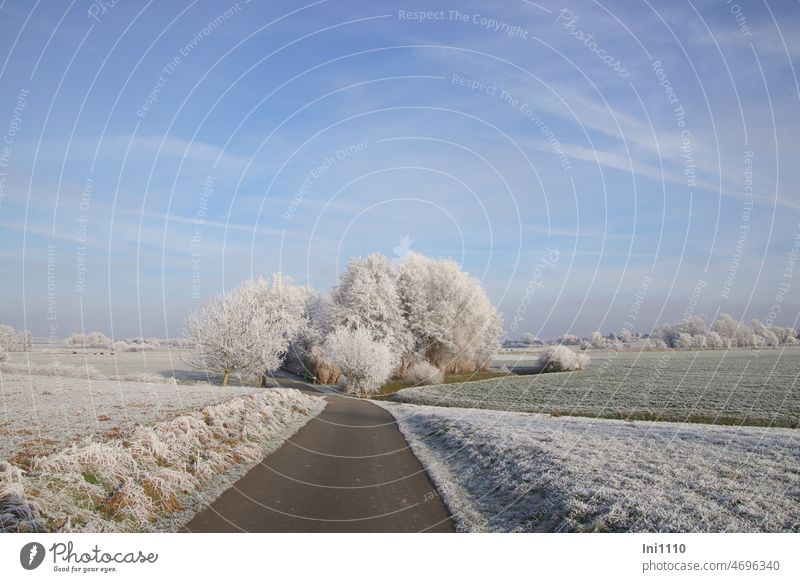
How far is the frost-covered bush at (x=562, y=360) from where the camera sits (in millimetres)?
71000

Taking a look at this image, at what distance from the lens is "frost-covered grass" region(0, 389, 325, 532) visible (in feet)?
26.9

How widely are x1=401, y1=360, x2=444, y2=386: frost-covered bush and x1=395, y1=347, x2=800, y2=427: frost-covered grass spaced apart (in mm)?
5324

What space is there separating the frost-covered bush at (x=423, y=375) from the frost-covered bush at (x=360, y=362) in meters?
7.77

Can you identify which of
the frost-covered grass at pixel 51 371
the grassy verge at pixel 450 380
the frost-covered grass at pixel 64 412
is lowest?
the grassy verge at pixel 450 380

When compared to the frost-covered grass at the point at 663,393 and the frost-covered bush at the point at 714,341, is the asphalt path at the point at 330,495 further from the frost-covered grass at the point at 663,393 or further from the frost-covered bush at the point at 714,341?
the frost-covered bush at the point at 714,341

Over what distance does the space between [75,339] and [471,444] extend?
7746 centimetres

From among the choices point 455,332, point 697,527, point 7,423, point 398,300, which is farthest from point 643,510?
point 455,332

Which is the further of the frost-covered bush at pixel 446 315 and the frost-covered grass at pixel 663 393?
the frost-covered bush at pixel 446 315

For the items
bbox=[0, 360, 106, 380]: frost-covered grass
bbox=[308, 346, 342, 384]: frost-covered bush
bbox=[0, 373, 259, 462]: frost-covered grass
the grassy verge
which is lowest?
the grassy verge

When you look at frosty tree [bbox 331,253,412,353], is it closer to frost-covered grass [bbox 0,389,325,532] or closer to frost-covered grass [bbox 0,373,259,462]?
frost-covered grass [bbox 0,373,259,462]

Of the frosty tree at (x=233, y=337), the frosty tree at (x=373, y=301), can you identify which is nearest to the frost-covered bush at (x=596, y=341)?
the frosty tree at (x=373, y=301)

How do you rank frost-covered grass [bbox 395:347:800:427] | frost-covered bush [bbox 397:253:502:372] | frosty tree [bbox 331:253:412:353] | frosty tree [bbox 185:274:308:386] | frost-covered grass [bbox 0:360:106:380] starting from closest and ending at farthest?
frost-covered grass [bbox 395:347:800:427]
frost-covered grass [bbox 0:360:106:380]
frosty tree [bbox 185:274:308:386]
frosty tree [bbox 331:253:412:353]
frost-covered bush [bbox 397:253:502:372]

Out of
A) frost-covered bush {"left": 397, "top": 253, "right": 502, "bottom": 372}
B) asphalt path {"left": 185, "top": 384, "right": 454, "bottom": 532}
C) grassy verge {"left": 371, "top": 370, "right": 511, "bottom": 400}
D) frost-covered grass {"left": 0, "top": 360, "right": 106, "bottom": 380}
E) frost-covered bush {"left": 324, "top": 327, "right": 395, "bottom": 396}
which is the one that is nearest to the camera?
asphalt path {"left": 185, "top": 384, "right": 454, "bottom": 532}

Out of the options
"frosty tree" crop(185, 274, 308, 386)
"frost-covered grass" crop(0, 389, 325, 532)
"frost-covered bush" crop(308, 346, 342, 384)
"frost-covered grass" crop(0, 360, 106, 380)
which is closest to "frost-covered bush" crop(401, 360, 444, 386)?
"frost-covered bush" crop(308, 346, 342, 384)
